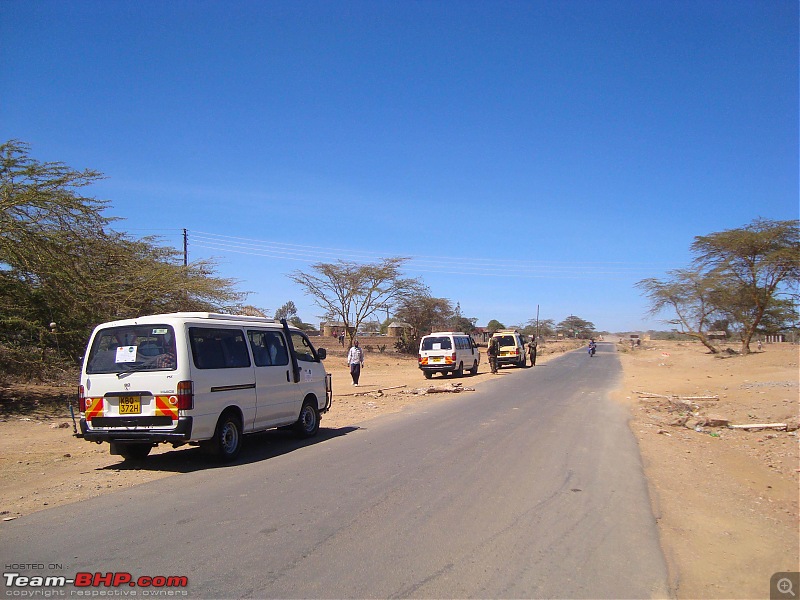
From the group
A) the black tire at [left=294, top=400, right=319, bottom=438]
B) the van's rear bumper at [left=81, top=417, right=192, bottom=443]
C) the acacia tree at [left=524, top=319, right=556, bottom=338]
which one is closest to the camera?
the van's rear bumper at [left=81, top=417, right=192, bottom=443]

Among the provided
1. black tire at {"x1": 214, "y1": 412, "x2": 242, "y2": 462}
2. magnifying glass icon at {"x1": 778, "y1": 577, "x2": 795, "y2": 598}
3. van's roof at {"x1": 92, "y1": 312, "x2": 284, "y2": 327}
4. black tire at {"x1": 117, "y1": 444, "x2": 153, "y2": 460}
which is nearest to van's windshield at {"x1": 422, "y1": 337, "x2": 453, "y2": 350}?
van's roof at {"x1": 92, "y1": 312, "x2": 284, "y2": 327}

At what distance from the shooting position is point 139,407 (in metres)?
8.32

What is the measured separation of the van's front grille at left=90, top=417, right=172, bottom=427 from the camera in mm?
8195

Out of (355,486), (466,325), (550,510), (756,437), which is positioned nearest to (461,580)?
(550,510)

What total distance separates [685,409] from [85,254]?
17.9 meters

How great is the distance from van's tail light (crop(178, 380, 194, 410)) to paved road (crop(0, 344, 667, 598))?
950mm

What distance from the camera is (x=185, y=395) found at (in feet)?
26.8

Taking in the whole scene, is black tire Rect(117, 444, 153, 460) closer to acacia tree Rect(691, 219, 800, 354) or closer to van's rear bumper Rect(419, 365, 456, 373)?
van's rear bumper Rect(419, 365, 456, 373)

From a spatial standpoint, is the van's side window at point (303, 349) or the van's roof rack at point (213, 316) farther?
the van's side window at point (303, 349)

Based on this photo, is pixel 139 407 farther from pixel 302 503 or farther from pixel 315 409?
pixel 315 409

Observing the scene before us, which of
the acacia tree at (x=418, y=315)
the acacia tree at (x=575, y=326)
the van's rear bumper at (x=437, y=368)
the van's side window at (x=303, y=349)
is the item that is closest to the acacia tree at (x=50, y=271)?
the van's side window at (x=303, y=349)

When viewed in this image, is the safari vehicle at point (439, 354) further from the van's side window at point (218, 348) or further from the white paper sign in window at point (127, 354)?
the white paper sign in window at point (127, 354)

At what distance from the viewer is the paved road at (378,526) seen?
15.2 feet

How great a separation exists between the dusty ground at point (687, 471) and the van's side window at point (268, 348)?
182 cm
